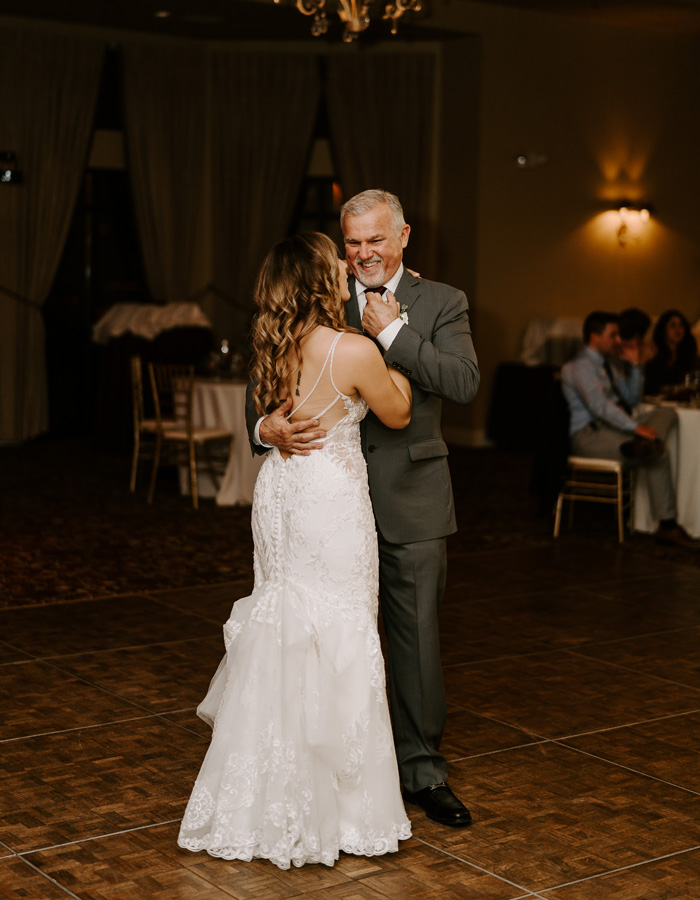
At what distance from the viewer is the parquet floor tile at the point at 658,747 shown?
3.67 meters

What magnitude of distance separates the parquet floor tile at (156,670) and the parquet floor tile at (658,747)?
134cm

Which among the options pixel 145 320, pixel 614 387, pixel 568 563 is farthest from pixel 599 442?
pixel 145 320

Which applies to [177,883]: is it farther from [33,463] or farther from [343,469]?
[33,463]

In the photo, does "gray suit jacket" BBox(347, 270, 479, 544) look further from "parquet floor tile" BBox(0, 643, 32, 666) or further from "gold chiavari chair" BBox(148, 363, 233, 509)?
"gold chiavari chair" BBox(148, 363, 233, 509)

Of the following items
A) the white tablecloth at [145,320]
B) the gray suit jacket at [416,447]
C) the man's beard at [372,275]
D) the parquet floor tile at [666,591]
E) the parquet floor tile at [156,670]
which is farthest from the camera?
the white tablecloth at [145,320]

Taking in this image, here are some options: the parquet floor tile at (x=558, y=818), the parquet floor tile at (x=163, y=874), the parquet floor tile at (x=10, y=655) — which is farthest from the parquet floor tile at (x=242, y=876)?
the parquet floor tile at (x=10, y=655)

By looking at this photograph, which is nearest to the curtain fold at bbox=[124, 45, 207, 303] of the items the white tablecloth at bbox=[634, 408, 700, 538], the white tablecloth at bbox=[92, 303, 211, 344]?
the white tablecloth at bbox=[92, 303, 211, 344]

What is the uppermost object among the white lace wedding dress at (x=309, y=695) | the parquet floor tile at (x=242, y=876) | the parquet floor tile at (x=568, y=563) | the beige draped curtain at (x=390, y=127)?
the beige draped curtain at (x=390, y=127)

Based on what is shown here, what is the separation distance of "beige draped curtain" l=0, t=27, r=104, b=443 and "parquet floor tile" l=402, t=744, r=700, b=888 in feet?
27.1

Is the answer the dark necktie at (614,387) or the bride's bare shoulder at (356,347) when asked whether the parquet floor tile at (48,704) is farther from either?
the dark necktie at (614,387)

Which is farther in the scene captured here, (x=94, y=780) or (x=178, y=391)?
(x=178, y=391)

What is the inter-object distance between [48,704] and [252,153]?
857cm

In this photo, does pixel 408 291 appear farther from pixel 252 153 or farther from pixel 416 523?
pixel 252 153

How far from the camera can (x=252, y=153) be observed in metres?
11.9
